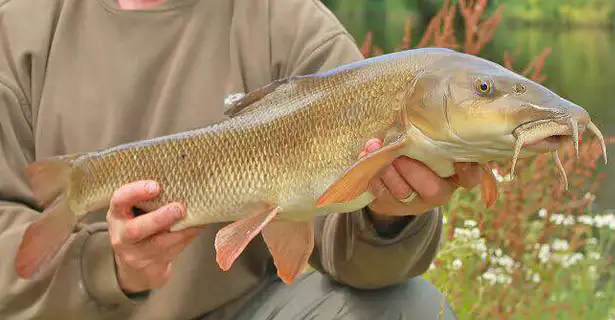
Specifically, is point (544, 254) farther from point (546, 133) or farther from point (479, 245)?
point (546, 133)

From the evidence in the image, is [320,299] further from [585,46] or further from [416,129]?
[585,46]

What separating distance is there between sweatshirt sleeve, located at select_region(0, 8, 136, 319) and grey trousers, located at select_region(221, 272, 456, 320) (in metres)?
0.31

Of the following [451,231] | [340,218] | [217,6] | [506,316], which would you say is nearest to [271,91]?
[340,218]

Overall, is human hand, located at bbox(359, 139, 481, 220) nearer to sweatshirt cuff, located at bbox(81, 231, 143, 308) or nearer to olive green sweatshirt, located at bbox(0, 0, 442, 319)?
olive green sweatshirt, located at bbox(0, 0, 442, 319)

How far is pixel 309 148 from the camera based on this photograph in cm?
175

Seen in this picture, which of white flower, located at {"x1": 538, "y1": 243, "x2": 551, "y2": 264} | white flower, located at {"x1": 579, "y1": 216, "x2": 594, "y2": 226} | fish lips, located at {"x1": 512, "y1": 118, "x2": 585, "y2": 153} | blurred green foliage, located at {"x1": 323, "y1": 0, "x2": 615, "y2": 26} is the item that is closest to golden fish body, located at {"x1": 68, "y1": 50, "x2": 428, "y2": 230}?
fish lips, located at {"x1": 512, "y1": 118, "x2": 585, "y2": 153}

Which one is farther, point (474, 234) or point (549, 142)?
point (474, 234)

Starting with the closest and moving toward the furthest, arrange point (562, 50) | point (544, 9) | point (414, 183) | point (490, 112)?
point (490, 112) → point (414, 183) → point (562, 50) → point (544, 9)

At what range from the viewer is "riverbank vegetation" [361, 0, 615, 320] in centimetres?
333

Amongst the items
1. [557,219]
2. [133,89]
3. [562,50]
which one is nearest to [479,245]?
[557,219]

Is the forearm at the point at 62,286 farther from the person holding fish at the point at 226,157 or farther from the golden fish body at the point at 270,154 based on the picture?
the golden fish body at the point at 270,154

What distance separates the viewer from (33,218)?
2.17 metres

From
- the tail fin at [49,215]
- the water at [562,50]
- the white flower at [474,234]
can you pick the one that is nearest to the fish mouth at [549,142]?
the tail fin at [49,215]

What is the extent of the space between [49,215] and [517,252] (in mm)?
2192
